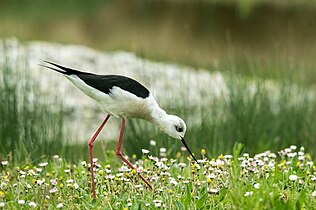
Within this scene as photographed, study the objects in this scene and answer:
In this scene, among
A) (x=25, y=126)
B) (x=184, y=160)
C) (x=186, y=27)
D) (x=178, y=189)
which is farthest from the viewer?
(x=186, y=27)

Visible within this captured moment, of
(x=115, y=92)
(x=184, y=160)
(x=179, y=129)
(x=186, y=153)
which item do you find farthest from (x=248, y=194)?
(x=186, y=153)

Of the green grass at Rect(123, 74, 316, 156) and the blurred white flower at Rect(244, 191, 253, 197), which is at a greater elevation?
the blurred white flower at Rect(244, 191, 253, 197)

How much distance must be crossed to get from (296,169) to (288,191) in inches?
28.4

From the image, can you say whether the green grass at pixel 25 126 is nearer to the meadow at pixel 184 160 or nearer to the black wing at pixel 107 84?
the meadow at pixel 184 160

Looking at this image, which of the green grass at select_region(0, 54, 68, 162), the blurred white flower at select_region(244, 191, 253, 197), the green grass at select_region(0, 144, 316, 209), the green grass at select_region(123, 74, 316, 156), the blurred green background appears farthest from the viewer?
the blurred green background

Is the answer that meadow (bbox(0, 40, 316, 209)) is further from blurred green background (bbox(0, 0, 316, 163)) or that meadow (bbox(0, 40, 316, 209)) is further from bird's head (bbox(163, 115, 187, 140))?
blurred green background (bbox(0, 0, 316, 163))

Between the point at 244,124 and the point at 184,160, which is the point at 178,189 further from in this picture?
the point at 244,124

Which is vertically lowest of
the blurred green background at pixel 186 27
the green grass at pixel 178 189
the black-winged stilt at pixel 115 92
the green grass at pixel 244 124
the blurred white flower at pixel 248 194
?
the blurred green background at pixel 186 27

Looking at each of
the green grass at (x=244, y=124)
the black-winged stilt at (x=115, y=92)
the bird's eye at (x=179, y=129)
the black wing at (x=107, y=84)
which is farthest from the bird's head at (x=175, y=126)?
the green grass at (x=244, y=124)

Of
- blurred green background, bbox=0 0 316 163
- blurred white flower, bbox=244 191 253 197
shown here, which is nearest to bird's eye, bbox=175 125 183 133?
blurred white flower, bbox=244 191 253 197

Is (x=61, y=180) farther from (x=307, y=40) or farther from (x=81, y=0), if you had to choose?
(x=81, y=0)

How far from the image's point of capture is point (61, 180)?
4496 mm

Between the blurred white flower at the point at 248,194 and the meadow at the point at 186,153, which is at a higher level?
the blurred white flower at the point at 248,194

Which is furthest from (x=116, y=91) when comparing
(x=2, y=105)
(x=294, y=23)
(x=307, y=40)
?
(x=294, y=23)
